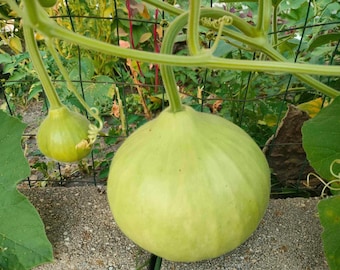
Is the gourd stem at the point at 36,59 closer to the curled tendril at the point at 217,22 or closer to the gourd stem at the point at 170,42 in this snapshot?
the gourd stem at the point at 170,42

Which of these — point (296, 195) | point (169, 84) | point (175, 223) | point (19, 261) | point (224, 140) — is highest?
point (169, 84)

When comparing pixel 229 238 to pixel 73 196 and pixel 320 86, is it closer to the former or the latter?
pixel 320 86

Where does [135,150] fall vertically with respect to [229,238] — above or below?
above

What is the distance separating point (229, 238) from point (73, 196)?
579 mm

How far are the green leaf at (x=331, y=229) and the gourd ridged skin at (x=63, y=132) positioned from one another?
0.48 m

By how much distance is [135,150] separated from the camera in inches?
36.4

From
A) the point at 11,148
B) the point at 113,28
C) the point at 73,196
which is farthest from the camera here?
the point at 113,28

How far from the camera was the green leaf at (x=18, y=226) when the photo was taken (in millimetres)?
947

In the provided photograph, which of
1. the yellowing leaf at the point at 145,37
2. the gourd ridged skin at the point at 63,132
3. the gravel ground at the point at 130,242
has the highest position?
the gourd ridged skin at the point at 63,132

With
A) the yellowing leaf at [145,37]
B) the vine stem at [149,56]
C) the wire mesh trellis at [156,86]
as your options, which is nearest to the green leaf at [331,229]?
the vine stem at [149,56]

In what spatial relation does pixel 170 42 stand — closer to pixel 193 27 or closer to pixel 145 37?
pixel 193 27

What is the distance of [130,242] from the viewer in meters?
1.23

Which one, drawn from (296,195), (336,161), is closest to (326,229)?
(336,161)

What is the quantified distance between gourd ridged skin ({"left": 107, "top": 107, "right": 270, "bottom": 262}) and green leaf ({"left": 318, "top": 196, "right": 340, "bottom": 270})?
0.14 meters
